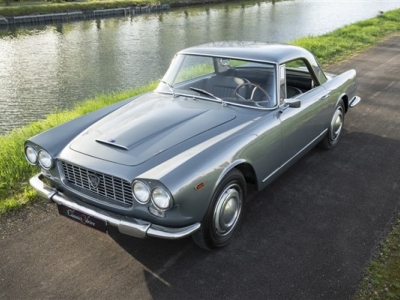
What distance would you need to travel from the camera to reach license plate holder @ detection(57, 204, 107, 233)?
293 cm

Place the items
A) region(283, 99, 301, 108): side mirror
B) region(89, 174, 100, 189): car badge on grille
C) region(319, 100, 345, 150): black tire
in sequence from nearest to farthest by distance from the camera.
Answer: region(89, 174, 100, 189): car badge on grille
region(283, 99, 301, 108): side mirror
region(319, 100, 345, 150): black tire

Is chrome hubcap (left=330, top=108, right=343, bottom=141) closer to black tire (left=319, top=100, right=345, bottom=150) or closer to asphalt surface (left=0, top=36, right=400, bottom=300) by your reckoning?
black tire (left=319, top=100, right=345, bottom=150)

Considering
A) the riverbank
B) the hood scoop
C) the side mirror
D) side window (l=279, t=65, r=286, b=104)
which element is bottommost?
the hood scoop

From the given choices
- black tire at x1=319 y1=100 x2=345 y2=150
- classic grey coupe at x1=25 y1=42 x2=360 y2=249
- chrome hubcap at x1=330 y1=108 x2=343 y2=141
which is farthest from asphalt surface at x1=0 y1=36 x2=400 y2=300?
chrome hubcap at x1=330 y1=108 x2=343 y2=141

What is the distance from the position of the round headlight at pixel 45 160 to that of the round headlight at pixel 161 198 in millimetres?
1115

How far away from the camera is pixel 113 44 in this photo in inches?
797

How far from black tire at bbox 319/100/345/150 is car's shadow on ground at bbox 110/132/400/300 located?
0.56 metres

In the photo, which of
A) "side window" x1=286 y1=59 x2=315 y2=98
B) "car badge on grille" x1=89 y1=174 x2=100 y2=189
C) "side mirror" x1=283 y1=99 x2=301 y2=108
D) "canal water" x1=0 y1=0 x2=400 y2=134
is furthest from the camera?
"canal water" x1=0 y1=0 x2=400 y2=134

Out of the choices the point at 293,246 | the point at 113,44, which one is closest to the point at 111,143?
the point at 293,246

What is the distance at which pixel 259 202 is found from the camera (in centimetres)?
396

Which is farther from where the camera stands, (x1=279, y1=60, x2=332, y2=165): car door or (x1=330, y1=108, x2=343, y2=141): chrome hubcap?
(x1=330, y1=108, x2=343, y2=141): chrome hubcap

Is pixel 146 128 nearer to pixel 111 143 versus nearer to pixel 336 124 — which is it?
pixel 111 143

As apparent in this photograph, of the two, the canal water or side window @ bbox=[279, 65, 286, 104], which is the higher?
side window @ bbox=[279, 65, 286, 104]

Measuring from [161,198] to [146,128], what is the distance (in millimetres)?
925
